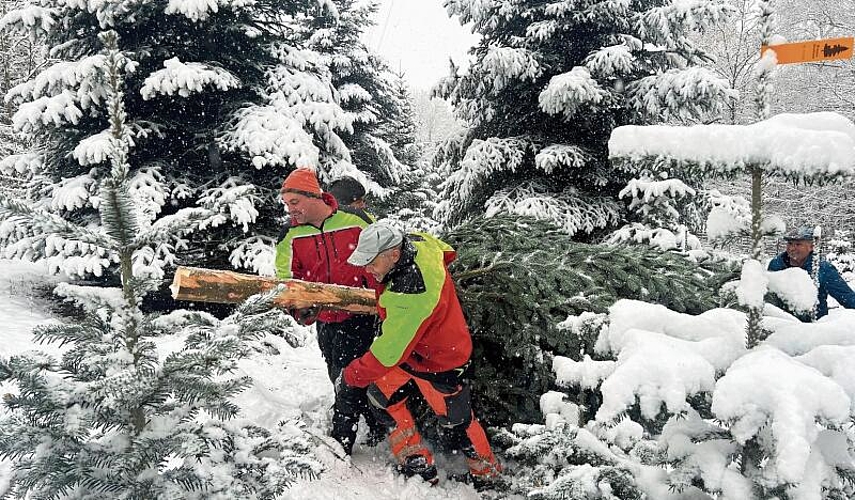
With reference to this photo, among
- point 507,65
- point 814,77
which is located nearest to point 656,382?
point 507,65

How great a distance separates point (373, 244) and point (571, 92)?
634 cm

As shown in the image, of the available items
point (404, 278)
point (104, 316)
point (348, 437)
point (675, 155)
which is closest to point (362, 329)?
point (348, 437)

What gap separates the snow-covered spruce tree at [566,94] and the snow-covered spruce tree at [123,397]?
6.99 metres

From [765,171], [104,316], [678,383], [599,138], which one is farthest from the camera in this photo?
[599,138]

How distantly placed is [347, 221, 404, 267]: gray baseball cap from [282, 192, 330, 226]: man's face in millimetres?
1139

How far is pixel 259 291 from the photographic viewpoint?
12.6 feet

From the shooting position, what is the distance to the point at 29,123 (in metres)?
7.89

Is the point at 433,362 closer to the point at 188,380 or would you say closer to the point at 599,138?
the point at 188,380

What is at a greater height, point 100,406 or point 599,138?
point 599,138

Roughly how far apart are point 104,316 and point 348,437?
253cm

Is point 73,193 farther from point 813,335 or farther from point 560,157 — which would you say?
point 813,335

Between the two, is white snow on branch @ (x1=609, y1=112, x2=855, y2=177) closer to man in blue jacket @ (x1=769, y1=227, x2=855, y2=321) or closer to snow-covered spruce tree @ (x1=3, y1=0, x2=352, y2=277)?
man in blue jacket @ (x1=769, y1=227, x2=855, y2=321)

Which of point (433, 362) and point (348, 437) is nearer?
point (433, 362)

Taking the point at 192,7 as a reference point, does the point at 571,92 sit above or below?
below
